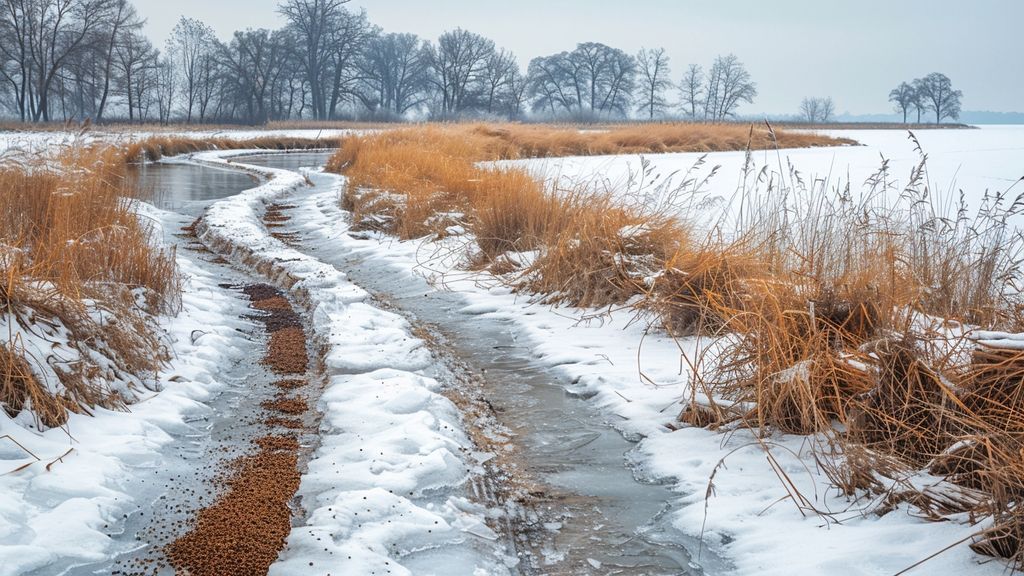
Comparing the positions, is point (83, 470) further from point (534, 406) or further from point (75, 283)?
point (534, 406)

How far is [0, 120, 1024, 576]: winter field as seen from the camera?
2527mm

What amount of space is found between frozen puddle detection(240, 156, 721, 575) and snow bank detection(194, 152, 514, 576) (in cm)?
14

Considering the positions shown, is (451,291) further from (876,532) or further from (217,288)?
(876,532)

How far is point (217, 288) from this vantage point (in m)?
6.41

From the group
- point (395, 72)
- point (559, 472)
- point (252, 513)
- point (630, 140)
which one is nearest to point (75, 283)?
point (252, 513)

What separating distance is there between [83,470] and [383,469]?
113 centimetres

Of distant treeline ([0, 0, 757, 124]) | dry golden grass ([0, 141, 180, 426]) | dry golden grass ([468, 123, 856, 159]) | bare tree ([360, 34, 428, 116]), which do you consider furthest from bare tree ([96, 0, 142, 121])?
dry golden grass ([0, 141, 180, 426])

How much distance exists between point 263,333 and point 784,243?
A: 3527 millimetres

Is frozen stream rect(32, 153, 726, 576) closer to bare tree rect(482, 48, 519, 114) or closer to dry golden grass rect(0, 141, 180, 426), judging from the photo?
dry golden grass rect(0, 141, 180, 426)

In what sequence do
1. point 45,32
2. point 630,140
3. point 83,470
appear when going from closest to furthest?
point 83,470
point 630,140
point 45,32

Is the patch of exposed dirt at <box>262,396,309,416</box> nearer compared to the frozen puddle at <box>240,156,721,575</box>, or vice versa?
the frozen puddle at <box>240,156,721,575</box>

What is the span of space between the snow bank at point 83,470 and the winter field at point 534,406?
1 centimetres

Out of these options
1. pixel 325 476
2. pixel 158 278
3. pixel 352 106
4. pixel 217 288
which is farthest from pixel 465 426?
pixel 352 106

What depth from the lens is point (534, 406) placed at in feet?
13.0
